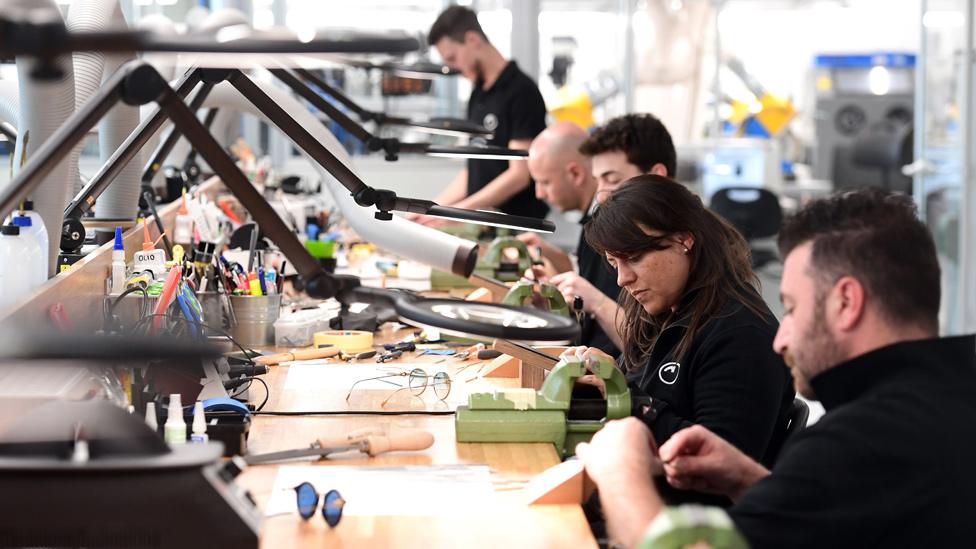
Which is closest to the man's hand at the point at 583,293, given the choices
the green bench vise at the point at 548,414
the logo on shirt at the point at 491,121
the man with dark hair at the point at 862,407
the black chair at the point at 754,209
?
the green bench vise at the point at 548,414

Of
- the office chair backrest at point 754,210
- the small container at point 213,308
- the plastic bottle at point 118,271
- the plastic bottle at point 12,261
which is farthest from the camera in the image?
the office chair backrest at point 754,210

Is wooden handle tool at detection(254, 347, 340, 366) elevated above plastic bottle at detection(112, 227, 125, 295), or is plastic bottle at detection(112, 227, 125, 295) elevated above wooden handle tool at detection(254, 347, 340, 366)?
plastic bottle at detection(112, 227, 125, 295)

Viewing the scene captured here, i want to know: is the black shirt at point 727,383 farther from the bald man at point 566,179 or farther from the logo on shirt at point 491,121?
the logo on shirt at point 491,121

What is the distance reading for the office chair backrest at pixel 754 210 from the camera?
7.37 meters

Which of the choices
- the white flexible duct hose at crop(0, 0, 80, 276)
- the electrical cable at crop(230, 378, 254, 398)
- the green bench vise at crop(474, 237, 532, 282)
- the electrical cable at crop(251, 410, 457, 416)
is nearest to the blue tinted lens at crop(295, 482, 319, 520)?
the electrical cable at crop(251, 410, 457, 416)

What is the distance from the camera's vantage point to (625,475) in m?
1.63

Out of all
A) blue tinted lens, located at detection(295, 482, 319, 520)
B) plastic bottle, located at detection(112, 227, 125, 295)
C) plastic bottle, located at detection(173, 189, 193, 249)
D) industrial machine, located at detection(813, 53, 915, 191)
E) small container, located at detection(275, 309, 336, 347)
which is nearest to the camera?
blue tinted lens, located at detection(295, 482, 319, 520)

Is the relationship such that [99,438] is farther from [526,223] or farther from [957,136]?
[957,136]

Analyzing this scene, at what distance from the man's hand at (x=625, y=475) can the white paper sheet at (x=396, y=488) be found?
7.9 inches

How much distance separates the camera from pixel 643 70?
783 cm

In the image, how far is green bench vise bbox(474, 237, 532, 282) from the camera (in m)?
3.92

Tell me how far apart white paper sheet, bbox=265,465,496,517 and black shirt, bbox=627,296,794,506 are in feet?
1.42

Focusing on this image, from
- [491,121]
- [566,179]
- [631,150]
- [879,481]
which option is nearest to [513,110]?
[491,121]

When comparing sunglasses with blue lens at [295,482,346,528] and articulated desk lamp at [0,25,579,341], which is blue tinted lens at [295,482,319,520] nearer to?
sunglasses with blue lens at [295,482,346,528]
